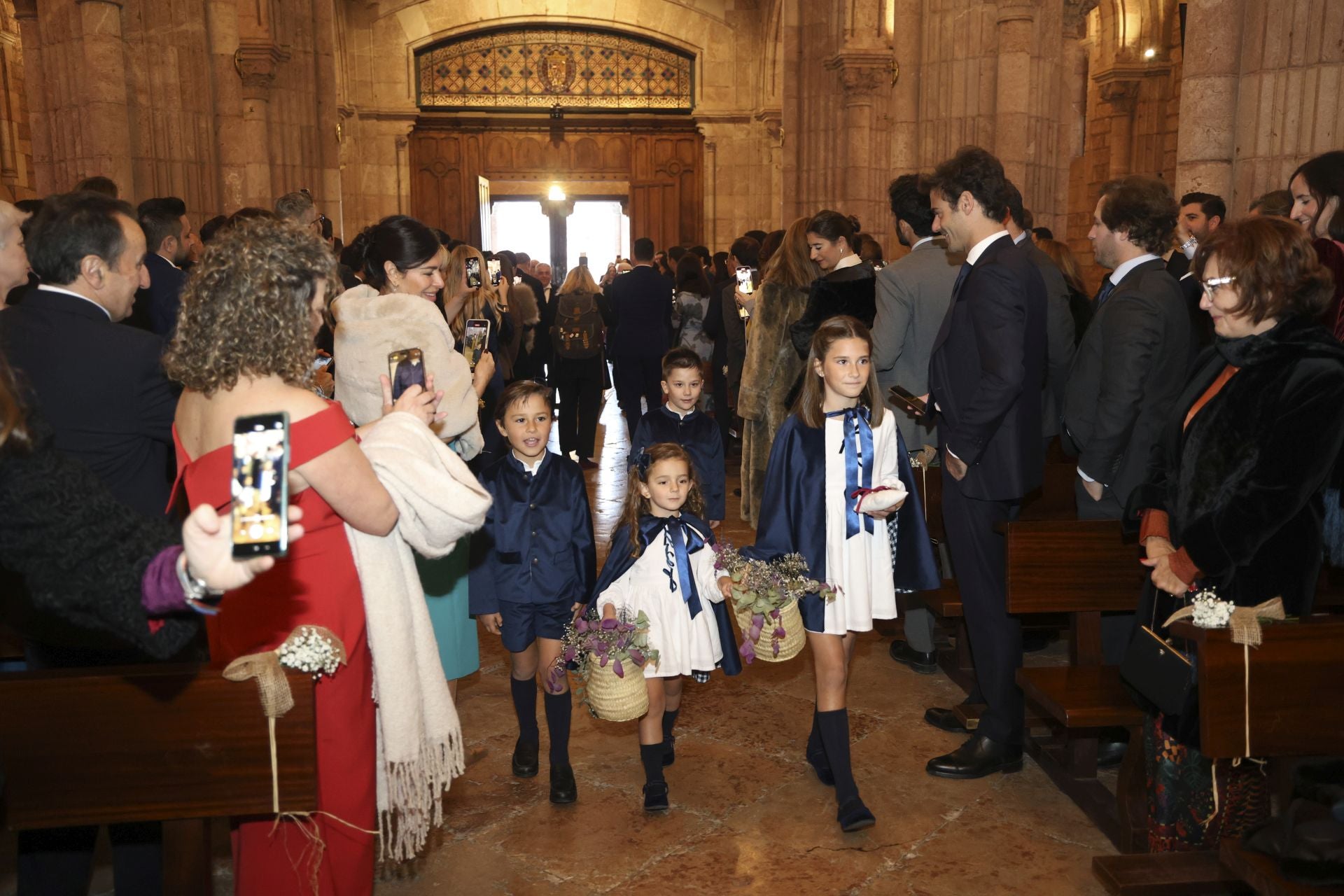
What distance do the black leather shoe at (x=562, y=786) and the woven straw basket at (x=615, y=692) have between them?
48 cm

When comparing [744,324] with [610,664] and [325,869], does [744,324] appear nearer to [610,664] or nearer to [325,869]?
[610,664]

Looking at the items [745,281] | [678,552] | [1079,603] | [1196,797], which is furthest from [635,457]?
[745,281]

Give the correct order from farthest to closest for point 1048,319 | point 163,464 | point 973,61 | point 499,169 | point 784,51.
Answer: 1. point 499,169
2. point 784,51
3. point 973,61
4. point 1048,319
5. point 163,464

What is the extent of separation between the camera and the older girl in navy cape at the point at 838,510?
3.58 metres

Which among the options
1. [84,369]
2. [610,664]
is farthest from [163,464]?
[610,664]

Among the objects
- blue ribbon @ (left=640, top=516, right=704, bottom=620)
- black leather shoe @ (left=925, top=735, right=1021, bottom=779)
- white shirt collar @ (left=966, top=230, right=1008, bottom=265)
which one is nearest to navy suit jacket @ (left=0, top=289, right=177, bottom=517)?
blue ribbon @ (left=640, top=516, right=704, bottom=620)

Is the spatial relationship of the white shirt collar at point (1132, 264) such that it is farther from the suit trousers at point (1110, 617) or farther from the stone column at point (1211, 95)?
the stone column at point (1211, 95)

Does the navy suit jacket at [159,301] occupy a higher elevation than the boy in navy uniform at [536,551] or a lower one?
higher

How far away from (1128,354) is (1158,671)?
1369 millimetres

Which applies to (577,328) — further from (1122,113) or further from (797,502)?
(1122,113)

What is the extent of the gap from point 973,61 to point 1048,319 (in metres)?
4.36

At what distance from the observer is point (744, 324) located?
8.51 metres

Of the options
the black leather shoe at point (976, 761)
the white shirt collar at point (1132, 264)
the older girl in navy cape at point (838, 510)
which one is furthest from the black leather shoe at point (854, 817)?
the white shirt collar at point (1132, 264)

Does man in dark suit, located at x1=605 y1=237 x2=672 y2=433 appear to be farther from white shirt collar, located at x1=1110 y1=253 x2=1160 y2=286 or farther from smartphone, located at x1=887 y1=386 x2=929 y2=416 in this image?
white shirt collar, located at x1=1110 y1=253 x2=1160 y2=286
